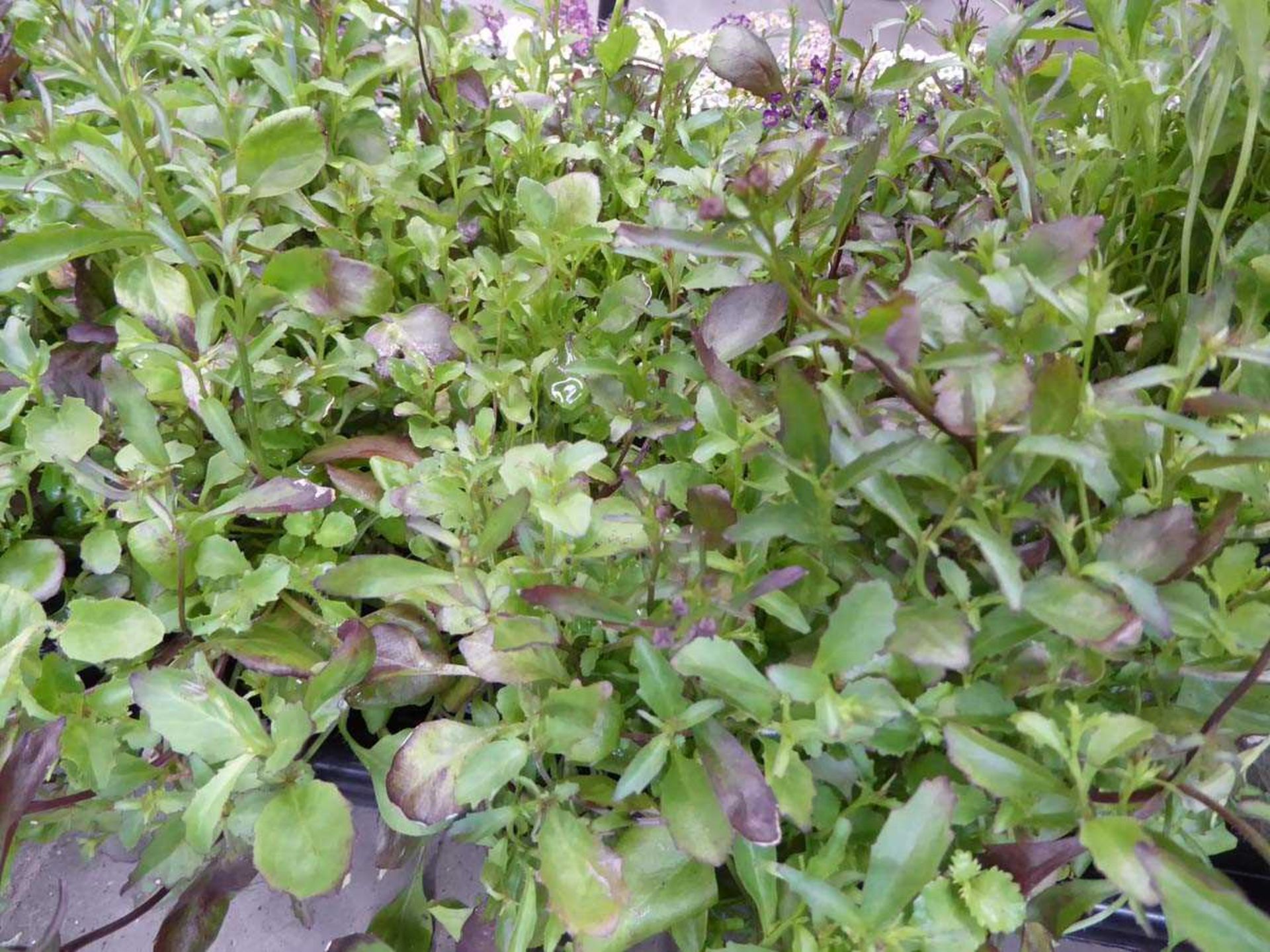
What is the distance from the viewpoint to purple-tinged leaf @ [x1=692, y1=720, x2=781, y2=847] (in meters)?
0.31

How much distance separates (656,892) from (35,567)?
372 mm

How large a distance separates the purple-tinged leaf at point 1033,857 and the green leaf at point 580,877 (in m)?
0.15

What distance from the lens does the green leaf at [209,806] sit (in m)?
0.35

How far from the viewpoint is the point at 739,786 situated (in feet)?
1.07

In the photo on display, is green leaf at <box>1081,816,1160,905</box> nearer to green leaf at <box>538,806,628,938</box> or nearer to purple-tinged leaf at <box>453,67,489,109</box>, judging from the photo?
green leaf at <box>538,806,628,938</box>

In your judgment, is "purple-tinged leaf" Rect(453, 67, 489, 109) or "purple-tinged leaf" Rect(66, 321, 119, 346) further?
"purple-tinged leaf" Rect(453, 67, 489, 109)

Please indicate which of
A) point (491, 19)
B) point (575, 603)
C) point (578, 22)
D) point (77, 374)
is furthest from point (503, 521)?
point (578, 22)

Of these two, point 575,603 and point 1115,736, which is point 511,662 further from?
point 1115,736

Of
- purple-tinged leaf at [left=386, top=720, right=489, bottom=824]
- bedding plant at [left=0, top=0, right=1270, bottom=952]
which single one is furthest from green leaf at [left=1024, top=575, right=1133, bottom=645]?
purple-tinged leaf at [left=386, top=720, right=489, bottom=824]

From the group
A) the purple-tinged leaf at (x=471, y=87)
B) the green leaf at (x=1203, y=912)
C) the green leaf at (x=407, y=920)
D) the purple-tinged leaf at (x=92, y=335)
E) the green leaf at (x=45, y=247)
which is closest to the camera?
the green leaf at (x=1203, y=912)

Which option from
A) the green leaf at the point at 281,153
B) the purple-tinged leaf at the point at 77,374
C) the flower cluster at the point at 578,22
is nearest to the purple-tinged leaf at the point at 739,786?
the green leaf at the point at 281,153

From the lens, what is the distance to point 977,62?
645 millimetres

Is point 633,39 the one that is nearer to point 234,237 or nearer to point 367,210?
point 367,210

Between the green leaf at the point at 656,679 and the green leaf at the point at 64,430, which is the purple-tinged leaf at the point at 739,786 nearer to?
the green leaf at the point at 656,679
